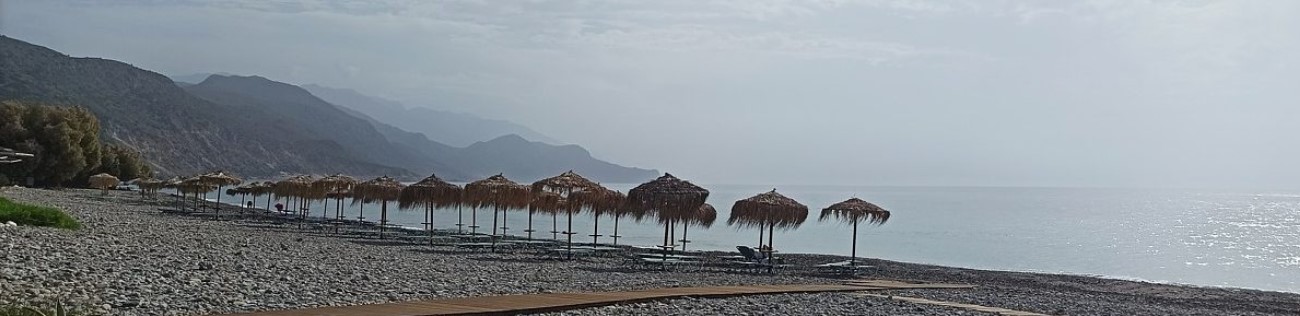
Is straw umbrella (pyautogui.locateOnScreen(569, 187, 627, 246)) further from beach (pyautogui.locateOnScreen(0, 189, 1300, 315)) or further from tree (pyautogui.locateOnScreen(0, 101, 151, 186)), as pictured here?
tree (pyautogui.locateOnScreen(0, 101, 151, 186))

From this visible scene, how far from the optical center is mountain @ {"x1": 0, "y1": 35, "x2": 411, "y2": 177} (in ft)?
275

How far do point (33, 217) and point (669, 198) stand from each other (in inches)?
411

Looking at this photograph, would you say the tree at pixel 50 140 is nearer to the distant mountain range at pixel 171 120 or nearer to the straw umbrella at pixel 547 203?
the straw umbrella at pixel 547 203

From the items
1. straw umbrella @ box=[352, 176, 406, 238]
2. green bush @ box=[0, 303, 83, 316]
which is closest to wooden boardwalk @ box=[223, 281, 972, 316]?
green bush @ box=[0, 303, 83, 316]

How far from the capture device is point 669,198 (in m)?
20.5

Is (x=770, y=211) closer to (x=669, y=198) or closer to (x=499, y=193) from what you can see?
(x=669, y=198)

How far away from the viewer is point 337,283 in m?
11.6

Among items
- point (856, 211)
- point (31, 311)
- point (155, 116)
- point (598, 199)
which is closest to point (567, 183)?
point (598, 199)

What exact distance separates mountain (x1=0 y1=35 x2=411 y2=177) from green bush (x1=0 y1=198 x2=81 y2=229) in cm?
6103

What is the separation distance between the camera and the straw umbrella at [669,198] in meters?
20.4

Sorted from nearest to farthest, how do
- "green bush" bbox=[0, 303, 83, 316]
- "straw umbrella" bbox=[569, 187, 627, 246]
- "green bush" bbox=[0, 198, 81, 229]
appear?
"green bush" bbox=[0, 303, 83, 316], "green bush" bbox=[0, 198, 81, 229], "straw umbrella" bbox=[569, 187, 627, 246]

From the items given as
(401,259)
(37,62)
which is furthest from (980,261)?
(37,62)

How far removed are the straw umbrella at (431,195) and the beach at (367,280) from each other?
7.38ft

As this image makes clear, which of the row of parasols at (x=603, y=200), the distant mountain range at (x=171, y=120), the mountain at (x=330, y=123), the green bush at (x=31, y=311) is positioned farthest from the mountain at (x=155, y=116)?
the green bush at (x=31, y=311)
